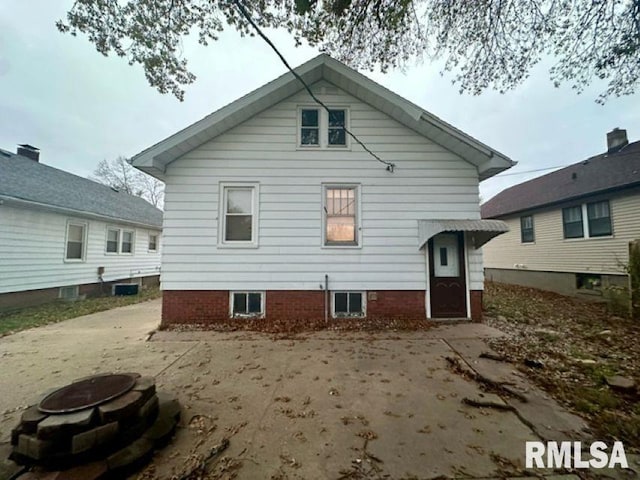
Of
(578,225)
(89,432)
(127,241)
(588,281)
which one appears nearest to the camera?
(89,432)

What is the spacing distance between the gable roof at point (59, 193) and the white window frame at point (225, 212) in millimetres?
6795

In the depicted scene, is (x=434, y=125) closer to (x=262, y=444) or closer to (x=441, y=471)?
(x=441, y=471)

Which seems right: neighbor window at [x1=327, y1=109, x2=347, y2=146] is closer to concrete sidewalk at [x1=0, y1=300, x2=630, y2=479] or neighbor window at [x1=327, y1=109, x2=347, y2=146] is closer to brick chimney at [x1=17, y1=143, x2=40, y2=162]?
concrete sidewalk at [x1=0, y1=300, x2=630, y2=479]

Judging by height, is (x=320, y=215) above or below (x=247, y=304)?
above

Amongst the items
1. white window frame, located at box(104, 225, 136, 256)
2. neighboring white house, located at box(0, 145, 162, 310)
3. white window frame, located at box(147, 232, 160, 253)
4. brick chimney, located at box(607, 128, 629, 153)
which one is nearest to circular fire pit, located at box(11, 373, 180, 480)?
neighboring white house, located at box(0, 145, 162, 310)

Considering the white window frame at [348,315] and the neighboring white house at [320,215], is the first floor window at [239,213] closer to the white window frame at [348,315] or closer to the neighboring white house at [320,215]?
the neighboring white house at [320,215]

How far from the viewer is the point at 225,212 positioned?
6285mm

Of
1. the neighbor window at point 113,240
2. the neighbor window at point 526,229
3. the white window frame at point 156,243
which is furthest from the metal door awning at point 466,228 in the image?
the white window frame at point 156,243

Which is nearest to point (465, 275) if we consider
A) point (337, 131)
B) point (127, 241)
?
point (337, 131)

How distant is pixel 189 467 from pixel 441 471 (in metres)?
1.95

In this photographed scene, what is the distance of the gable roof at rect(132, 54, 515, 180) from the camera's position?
230 inches

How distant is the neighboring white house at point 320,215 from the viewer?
20.0 feet

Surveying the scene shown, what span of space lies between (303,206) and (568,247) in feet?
36.1

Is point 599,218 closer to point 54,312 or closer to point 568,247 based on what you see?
point 568,247
